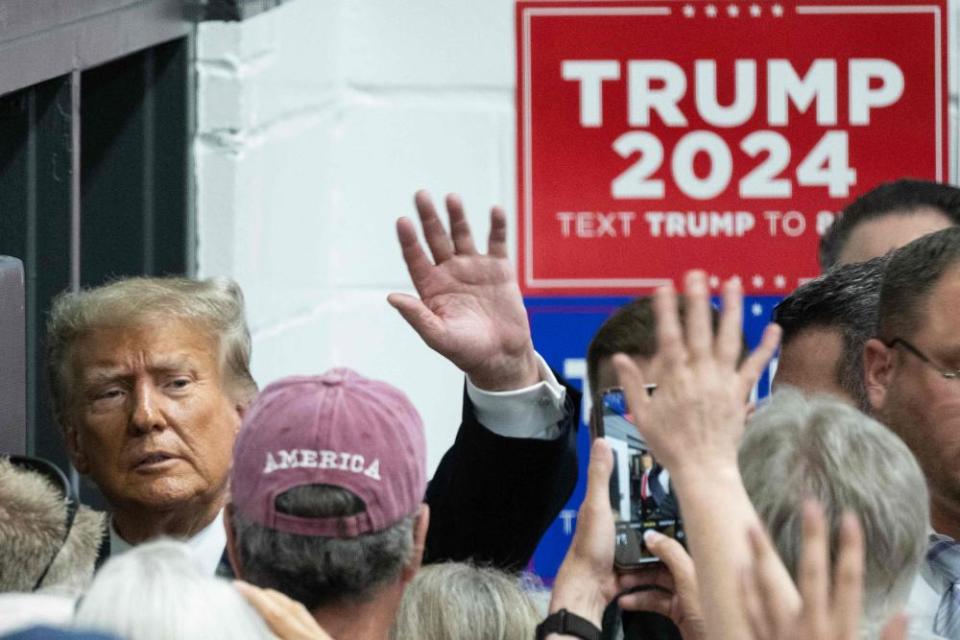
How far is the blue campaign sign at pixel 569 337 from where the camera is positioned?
383 cm

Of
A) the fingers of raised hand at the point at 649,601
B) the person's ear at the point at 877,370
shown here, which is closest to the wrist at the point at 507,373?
the fingers of raised hand at the point at 649,601

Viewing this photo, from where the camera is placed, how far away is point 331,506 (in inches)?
68.5

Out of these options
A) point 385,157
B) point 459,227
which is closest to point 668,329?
point 459,227

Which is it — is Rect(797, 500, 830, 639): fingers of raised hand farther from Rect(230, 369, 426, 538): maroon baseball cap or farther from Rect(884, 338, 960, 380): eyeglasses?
Rect(884, 338, 960, 380): eyeglasses

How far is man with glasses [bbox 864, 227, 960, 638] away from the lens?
234 cm

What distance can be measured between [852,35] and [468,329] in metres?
1.91

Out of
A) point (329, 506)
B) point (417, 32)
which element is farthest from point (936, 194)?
point (329, 506)

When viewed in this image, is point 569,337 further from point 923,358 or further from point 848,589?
point 848,589

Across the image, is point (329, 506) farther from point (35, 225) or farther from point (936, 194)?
point (936, 194)

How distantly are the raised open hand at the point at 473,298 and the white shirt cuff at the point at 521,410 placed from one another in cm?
1

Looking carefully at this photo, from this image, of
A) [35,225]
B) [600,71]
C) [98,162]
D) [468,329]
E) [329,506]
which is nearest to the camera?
[329,506]

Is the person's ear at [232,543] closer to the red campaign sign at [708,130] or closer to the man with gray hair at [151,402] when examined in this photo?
the man with gray hair at [151,402]

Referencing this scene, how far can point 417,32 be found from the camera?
394 cm

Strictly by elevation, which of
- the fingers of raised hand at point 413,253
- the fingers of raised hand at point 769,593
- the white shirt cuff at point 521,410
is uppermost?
the fingers of raised hand at point 413,253
